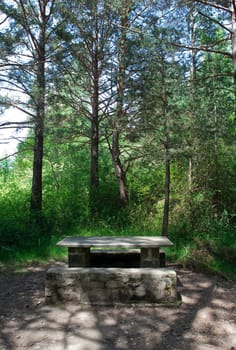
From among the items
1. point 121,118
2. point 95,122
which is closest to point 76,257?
point 121,118

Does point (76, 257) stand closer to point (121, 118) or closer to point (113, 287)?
point (113, 287)

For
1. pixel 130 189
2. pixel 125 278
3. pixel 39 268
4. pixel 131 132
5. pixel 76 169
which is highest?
pixel 131 132

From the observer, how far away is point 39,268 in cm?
516

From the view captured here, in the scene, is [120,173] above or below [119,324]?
above

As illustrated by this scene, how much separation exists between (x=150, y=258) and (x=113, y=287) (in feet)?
2.49

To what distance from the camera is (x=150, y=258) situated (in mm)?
4016

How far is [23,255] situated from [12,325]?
280 centimetres

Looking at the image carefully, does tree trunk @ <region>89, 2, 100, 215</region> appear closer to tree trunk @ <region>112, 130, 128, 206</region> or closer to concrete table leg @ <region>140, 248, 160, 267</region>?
tree trunk @ <region>112, 130, 128, 206</region>

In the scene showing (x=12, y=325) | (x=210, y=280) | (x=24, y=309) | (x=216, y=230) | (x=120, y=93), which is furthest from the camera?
(x=120, y=93)

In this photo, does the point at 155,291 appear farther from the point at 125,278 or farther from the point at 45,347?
the point at 45,347

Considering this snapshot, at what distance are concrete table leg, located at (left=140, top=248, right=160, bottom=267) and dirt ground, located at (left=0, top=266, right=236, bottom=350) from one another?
0.51 metres

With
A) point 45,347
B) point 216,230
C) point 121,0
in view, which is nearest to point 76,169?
point 216,230

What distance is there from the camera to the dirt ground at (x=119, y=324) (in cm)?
262

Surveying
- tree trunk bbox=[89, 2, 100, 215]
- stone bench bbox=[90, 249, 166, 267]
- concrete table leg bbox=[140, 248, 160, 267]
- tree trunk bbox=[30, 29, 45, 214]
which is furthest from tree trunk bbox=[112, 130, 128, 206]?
concrete table leg bbox=[140, 248, 160, 267]
